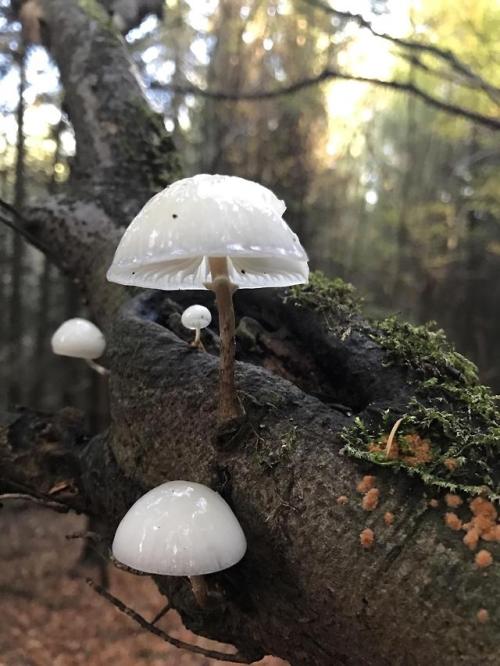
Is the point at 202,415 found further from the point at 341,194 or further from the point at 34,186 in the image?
the point at 341,194

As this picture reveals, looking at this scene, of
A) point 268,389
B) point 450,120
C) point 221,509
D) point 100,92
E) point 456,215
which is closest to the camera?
point 221,509

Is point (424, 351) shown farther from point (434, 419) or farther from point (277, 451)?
point (277, 451)

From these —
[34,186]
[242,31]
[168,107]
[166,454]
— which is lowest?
[166,454]

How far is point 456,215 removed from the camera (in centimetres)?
1391

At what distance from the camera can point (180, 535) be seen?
1396mm

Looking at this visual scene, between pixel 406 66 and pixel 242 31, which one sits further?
pixel 406 66

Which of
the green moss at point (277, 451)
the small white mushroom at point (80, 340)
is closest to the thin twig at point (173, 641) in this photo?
the green moss at point (277, 451)

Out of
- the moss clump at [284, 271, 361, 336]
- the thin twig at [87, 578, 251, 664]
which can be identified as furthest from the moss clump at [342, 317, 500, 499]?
the thin twig at [87, 578, 251, 664]

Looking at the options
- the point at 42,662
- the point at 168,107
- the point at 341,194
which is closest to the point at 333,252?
the point at 341,194

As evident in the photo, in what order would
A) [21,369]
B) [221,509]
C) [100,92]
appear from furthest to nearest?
[21,369] < [100,92] < [221,509]

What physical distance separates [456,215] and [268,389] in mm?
13498

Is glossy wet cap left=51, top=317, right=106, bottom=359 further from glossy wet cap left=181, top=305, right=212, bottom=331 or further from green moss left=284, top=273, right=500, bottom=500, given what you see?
green moss left=284, top=273, right=500, bottom=500

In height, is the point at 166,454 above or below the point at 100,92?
below

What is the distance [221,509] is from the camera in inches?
58.8
